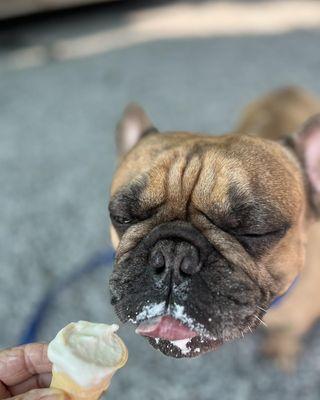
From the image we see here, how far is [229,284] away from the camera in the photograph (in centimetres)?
124

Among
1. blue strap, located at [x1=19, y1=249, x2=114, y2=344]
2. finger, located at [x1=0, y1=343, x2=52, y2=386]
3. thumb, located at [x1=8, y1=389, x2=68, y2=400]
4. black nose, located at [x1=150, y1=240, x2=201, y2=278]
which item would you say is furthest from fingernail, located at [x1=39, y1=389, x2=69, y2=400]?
blue strap, located at [x1=19, y1=249, x2=114, y2=344]

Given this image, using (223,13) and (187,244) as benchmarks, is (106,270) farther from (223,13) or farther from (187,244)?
(223,13)

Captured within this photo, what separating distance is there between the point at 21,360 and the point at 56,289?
96cm

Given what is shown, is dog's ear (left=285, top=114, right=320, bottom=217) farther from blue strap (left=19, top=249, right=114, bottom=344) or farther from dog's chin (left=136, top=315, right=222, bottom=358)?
blue strap (left=19, top=249, right=114, bottom=344)

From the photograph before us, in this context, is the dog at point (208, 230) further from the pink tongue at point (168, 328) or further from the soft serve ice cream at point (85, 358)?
the soft serve ice cream at point (85, 358)

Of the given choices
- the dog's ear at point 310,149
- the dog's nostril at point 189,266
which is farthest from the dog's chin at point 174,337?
the dog's ear at point 310,149

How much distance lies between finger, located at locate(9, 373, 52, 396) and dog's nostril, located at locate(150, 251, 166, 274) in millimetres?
396

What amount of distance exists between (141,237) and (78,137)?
198 cm

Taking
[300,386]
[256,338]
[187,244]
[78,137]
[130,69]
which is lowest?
[300,386]

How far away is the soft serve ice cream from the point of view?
1004 mm

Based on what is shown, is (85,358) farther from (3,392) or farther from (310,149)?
(310,149)

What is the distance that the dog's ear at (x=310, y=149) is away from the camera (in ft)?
5.33

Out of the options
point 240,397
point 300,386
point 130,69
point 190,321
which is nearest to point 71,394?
point 190,321

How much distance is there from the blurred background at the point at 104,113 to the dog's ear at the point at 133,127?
2.15 feet
